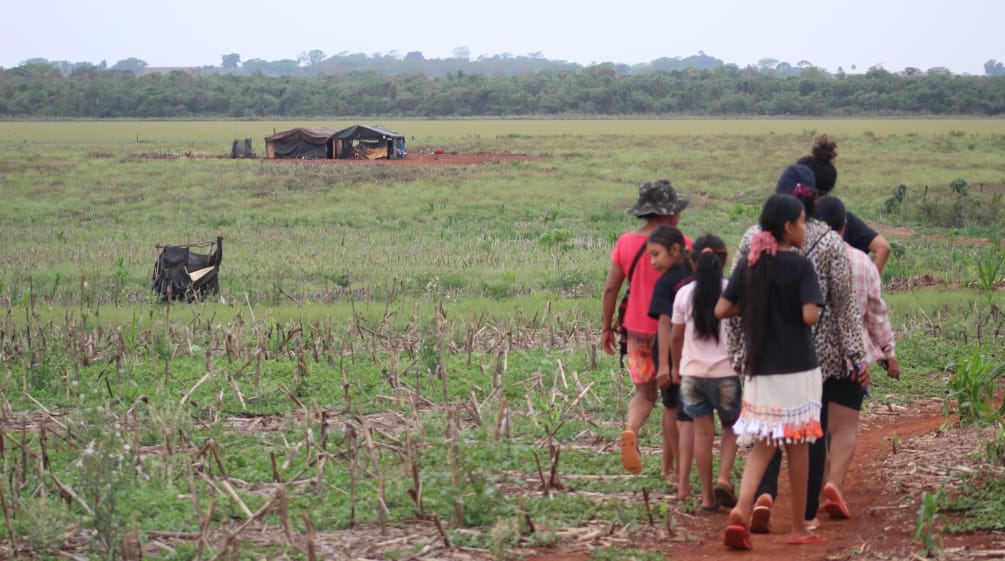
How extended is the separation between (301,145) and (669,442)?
142ft

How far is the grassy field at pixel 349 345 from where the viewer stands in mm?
6199

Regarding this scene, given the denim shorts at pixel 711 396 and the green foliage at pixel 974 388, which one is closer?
the denim shorts at pixel 711 396

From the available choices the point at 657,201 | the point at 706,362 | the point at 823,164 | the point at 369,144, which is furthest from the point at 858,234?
the point at 369,144

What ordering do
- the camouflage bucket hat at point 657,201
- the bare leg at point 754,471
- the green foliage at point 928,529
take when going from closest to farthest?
1. the green foliage at point 928,529
2. the bare leg at point 754,471
3. the camouflage bucket hat at point 657,201

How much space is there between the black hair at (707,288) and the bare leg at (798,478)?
705mm

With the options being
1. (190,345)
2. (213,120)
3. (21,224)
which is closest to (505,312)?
(190,345)

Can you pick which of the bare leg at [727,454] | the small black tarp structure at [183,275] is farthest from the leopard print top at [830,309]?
the small black tarp structure at [183,275]

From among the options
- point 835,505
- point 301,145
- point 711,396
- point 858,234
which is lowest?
point 835,505

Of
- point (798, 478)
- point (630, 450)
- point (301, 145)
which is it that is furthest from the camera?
point (301, 145)

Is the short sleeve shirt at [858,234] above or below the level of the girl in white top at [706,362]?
above

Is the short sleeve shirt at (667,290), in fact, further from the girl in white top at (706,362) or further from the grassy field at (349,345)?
the grassy field at (349,345)

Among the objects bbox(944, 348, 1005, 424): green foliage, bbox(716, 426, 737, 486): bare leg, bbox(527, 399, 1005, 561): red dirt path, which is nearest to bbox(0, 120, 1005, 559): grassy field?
bbox(527, 399, 1005, 561): red dirt path

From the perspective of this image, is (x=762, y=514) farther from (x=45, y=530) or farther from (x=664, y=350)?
(x=45, y=530)

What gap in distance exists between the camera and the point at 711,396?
605 cm
